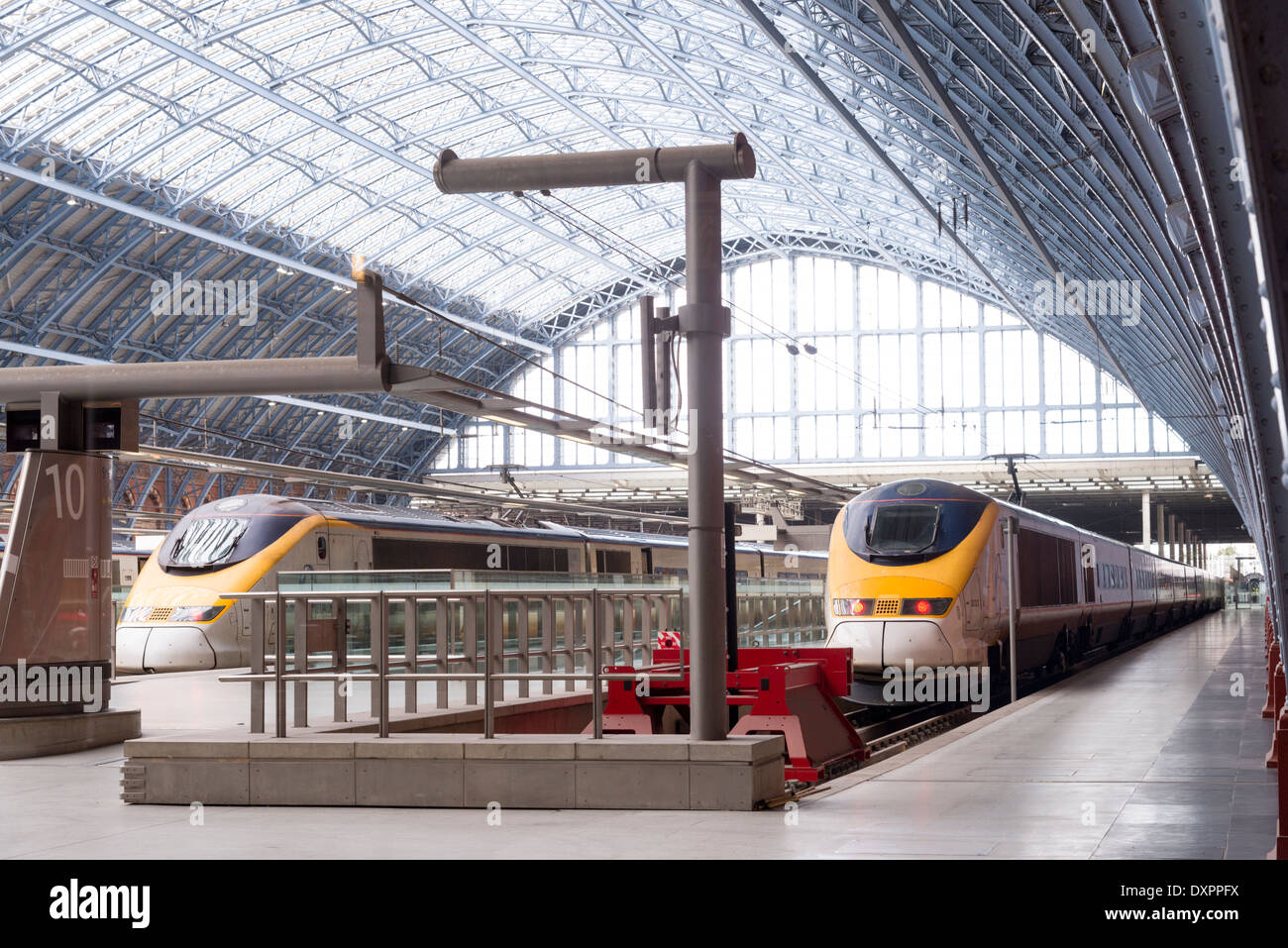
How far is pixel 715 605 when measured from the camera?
949cm

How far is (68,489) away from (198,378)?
1.85m

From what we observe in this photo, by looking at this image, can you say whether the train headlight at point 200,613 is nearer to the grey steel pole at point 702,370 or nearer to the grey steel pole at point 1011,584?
the grey steel pole at point 1011,584

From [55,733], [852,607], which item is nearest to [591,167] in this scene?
[55,733]

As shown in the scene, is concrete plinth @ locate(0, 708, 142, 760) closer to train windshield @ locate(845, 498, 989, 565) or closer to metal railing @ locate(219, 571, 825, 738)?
metal railing @ locate(219, 571, 825, 738)

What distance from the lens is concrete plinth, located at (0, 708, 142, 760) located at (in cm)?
1227

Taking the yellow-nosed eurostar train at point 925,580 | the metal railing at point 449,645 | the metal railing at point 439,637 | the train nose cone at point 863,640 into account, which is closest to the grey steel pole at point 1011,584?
the yellow-nosed eurostar train at point 925,580

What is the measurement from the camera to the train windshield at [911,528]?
19781mm

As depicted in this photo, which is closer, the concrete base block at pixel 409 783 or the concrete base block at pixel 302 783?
the concrete base block at pixel 409 783

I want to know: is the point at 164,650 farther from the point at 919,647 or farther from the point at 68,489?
the point at 919,647

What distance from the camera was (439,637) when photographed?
1362 centimetres

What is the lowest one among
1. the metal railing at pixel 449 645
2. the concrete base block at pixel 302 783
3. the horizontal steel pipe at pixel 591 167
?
the concrete base block at pixel 302 783

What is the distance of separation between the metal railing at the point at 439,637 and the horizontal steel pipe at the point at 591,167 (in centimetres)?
292
